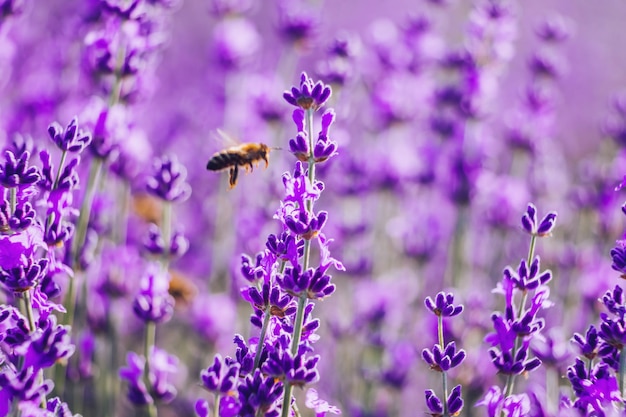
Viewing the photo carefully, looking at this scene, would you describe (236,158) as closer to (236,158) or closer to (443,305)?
(236,158)

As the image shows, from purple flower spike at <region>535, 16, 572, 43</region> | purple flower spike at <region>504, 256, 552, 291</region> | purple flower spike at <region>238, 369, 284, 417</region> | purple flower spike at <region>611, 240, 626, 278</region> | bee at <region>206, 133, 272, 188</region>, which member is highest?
purple flower spike at <region>535, 16, 572, 43</region>

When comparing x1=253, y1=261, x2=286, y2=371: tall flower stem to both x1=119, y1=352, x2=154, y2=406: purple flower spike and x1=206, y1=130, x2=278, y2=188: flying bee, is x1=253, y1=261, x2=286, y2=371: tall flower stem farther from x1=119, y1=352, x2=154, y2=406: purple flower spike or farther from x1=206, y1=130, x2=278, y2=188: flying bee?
x1=206, y1=130, x2=278, y2=188: flying bee

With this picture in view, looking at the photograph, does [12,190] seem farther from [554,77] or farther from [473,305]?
[554,77]

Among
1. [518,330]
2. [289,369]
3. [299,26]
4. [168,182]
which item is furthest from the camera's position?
[299,26]

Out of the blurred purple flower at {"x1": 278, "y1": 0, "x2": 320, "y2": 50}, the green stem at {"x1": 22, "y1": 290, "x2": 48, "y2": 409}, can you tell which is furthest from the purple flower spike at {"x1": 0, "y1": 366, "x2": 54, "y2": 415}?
the blurred purple flower at {"x1": 278, "y1": 0, "x2": 320, "y2": 50}

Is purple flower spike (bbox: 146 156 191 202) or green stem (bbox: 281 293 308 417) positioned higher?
purple flower spike (bbox: 146 156 191 202)

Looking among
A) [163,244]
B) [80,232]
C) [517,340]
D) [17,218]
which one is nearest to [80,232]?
[80,232]

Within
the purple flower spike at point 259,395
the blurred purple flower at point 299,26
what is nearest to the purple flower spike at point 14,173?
the purple flower spike at point 259,395
